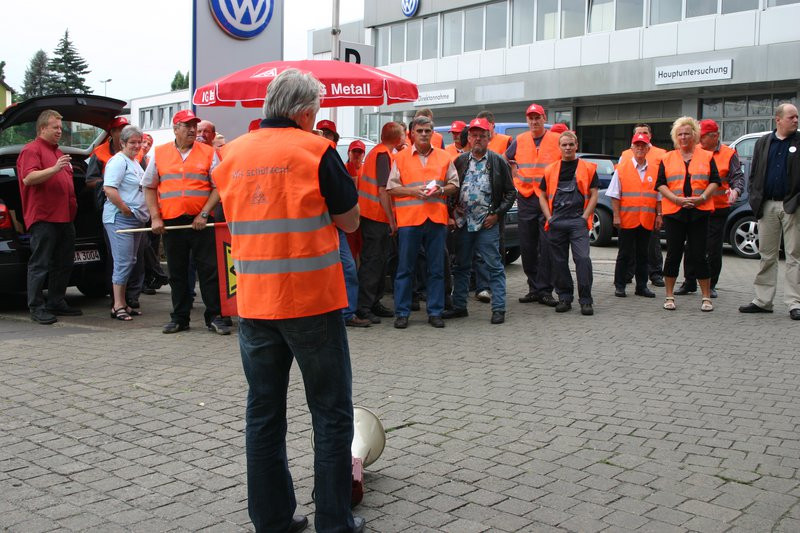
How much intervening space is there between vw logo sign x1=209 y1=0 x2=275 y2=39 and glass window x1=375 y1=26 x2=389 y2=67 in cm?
2912

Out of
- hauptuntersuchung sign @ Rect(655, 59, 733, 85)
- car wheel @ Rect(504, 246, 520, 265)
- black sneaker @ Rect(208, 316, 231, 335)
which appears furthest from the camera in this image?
hauptuntersuchung sign @ Rect(655, 59, 733, 85)

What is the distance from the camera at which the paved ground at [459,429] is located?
3.98m

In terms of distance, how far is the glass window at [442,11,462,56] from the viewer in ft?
119

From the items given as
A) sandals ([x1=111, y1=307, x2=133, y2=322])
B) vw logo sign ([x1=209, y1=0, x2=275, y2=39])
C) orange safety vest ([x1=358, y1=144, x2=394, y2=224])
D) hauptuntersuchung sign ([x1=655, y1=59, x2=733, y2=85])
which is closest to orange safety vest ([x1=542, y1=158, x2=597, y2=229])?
orange safety vest ([x1=358, y1=144, x2=394, y2=224])

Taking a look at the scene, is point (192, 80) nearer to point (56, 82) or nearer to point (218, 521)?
point (218, 521)

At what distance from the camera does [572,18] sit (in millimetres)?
31438

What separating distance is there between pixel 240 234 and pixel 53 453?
6.44 ft

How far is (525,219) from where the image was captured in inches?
402

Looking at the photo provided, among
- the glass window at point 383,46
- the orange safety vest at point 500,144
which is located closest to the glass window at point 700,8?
the glass window at point 383,46

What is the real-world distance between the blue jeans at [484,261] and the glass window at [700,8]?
21.3m

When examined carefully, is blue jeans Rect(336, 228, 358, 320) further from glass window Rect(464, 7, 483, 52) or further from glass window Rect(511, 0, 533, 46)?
glass window Rect(464, 7, 483, 52)

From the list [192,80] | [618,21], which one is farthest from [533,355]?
[618,21]

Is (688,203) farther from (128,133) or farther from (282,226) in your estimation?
(282,226)

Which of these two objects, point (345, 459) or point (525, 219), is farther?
point (525, 219)
